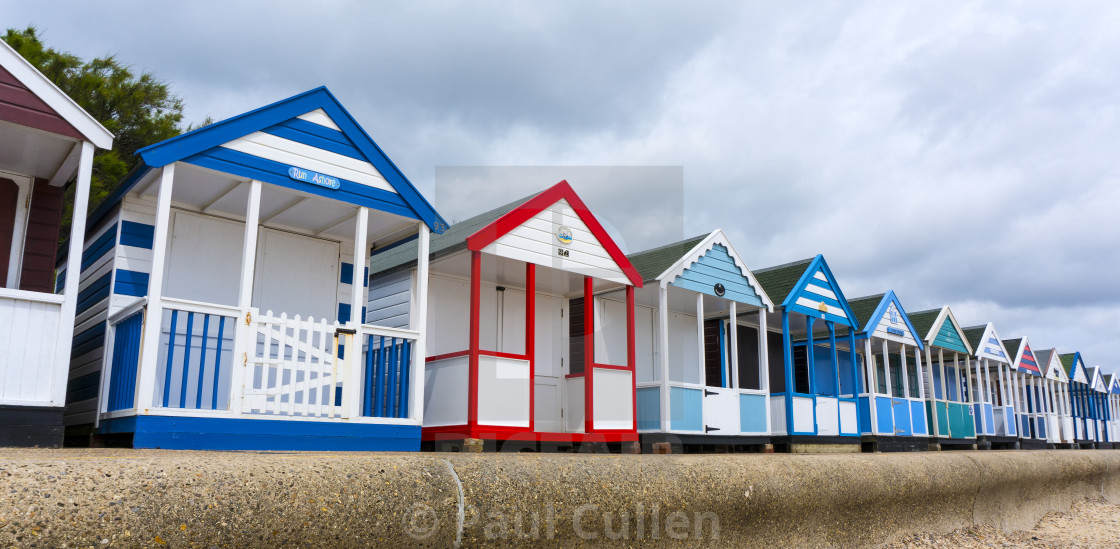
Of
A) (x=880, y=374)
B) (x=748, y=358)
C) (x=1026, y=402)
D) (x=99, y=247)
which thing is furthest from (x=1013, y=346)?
(x=99, y=247)

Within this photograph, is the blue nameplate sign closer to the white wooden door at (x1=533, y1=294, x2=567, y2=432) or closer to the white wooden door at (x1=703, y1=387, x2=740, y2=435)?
the white wooden door at (x1=533, y1=294, x2=567, y2=432)

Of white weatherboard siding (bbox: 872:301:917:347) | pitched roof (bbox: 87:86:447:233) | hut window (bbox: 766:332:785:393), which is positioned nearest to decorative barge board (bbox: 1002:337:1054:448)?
white weatherboard siding (bbox: 872:301:917:347)

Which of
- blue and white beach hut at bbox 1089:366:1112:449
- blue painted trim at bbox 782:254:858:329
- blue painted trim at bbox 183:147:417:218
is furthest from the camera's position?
blue and white beach hut at bbox 1089:366:1112:449

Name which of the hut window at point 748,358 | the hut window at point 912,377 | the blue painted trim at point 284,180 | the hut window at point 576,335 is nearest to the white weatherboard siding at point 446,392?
the blue painted trim at point 284,180

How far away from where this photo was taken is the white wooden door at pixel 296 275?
9.18 m

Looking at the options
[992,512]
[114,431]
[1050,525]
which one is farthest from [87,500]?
[1050,525]

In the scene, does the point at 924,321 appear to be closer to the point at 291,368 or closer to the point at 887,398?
the point at 887,398

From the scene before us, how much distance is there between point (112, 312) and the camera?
7.87m

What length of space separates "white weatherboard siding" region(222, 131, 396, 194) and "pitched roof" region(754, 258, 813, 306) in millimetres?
9106

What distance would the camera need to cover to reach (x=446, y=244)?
1027 centimetres

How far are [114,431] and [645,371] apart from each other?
30.1 feet

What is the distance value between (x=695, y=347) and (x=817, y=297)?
8.88ft

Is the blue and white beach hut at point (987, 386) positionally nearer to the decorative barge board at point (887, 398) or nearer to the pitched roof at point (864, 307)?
the decorative barge board at point (887, 398)

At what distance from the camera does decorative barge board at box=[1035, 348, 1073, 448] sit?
26.9 m
